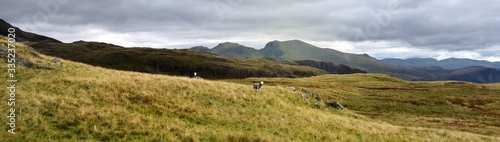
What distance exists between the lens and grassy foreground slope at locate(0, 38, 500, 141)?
60.5ft

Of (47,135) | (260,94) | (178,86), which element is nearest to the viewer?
(47,135)

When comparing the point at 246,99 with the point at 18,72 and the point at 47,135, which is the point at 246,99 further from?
the point at 18,72

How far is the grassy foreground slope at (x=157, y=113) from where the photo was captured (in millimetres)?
18453

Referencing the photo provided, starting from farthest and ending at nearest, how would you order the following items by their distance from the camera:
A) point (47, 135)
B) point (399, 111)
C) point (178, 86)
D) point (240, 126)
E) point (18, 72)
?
point (399, 111) < point (178, 86) < point (18, 72) < point (240, 126) < point (47, 135)

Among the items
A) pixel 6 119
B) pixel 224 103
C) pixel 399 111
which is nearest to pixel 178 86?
pixel 224 103

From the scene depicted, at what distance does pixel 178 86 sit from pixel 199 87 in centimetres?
218

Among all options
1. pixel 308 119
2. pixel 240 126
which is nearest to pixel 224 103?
pixel 240 126

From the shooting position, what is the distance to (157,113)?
2339cm

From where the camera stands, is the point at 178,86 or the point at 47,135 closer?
the point at 47,135

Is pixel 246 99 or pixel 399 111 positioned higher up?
pixel 246 99

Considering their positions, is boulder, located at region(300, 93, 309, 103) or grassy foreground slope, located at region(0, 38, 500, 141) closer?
grassy foreground slope, located at region(0, 38, 500, 141)

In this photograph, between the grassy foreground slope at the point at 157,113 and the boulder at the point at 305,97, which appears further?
the boulder at the point at 305,97

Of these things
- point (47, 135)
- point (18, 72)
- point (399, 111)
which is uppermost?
point (18, 72)

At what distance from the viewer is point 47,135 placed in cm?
1677
